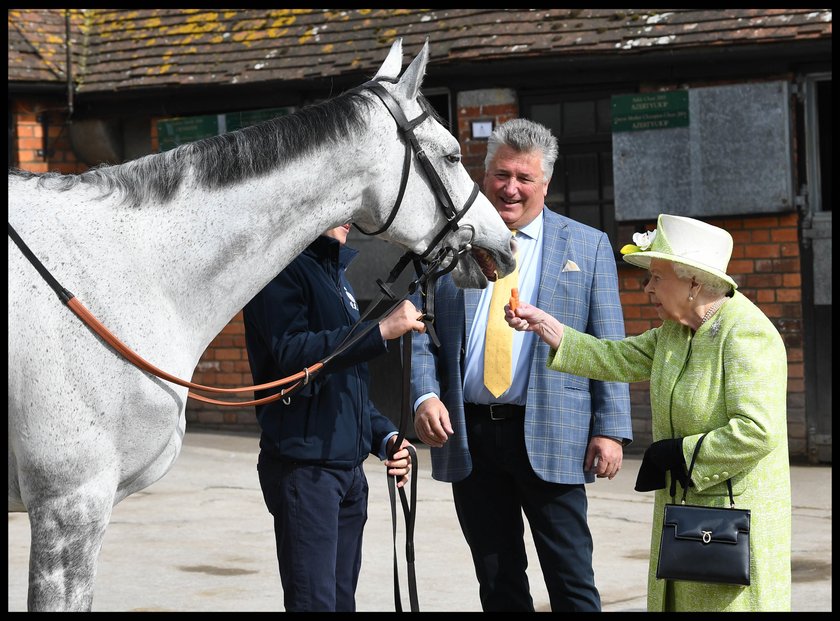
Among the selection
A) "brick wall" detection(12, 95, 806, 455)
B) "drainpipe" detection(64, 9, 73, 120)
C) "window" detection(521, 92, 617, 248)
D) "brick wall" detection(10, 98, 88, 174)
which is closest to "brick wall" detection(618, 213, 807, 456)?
"brick wall" detection(12, 95, 806, 455)

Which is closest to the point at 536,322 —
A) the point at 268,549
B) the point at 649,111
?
the point at 268,549

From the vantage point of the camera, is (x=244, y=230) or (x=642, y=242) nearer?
(x=244, y=230)

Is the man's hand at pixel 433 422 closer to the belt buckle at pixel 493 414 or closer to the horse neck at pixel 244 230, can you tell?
the belt buckle at pixel 493 414

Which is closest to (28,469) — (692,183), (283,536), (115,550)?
(283,536)

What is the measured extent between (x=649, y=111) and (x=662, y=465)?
671cm

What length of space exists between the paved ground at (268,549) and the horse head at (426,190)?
2475 mm

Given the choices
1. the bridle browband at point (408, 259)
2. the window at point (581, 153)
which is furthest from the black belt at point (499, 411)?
the window at point (581, 153)

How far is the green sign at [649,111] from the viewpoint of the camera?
9.58 meters

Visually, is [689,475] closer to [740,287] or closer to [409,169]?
[409,169]

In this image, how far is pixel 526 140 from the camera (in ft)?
13.8

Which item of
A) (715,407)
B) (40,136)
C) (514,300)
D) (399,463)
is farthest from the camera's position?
(40,136)

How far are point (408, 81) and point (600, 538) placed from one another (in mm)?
4274

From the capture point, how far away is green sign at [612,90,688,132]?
9578mm

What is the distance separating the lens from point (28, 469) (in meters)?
2.96
